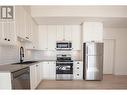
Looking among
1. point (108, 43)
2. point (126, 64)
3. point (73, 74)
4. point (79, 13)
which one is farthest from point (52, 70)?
point (126, 64)

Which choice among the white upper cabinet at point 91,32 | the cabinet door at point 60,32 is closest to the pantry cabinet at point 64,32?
the cabinet door at point 60,32

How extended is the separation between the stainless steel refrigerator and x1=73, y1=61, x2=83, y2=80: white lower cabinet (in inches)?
8.3

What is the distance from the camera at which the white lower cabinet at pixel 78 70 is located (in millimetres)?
4715

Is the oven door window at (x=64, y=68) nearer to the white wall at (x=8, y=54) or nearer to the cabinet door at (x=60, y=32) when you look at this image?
the cabinet door at (x=60, y=32)

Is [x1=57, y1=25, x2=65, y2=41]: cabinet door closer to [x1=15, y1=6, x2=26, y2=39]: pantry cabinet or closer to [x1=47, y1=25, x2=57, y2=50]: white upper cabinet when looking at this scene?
[x1=47, y1=25, x2=57, y2=50]: white upper cabinet

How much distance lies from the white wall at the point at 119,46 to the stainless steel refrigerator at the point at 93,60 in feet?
5.83

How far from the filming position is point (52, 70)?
15.8 ft

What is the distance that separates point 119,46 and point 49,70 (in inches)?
139

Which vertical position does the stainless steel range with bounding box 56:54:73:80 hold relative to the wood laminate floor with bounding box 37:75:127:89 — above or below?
above

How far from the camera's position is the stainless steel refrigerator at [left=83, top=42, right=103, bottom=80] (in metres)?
4.50

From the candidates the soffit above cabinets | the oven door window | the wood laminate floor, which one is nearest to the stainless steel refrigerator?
the wood laminate floor

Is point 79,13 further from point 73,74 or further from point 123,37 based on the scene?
point 123,37

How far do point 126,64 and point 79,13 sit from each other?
3637 mm
